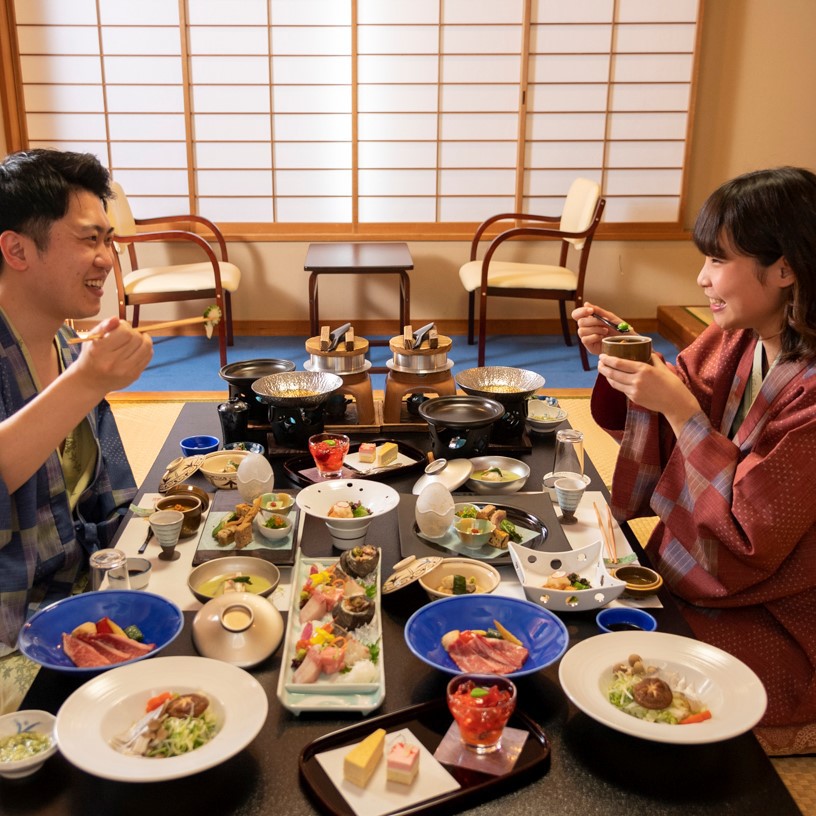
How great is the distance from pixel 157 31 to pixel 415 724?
205 inches

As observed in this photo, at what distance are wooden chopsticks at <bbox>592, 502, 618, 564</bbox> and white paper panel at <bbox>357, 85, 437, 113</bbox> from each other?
14.2ft

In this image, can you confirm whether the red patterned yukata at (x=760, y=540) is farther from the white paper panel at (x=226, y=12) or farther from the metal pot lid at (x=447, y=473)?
the white paper panel at (x=226, y=12)

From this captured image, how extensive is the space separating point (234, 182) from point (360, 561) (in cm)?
466

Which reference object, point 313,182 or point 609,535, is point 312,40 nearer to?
point 313,182

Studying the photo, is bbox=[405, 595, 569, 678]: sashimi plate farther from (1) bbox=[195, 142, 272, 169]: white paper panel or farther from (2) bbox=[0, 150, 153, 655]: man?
(1) bbox=[195, 142, 272, 169]: white paper panel

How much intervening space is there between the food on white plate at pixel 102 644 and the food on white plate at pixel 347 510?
0.45m

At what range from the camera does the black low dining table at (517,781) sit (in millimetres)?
1072

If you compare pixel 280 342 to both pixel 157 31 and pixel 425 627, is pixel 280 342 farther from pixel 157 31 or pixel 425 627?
pixel 425 627

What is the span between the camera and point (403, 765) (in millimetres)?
1098

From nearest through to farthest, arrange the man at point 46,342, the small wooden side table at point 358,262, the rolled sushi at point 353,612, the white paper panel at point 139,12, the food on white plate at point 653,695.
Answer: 1. the food on white plate at point 653,695
2. the rolled sushi at point 353,612
3. the man at point 46,342
4. the small wooden side table at point 358,262
5. the white paper panel at point 139,12

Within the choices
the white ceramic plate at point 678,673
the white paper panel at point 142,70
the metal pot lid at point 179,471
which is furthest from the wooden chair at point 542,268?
the white ceramic plate at point 678,673

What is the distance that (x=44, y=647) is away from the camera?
4.29 feet

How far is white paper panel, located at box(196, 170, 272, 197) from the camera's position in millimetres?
5695

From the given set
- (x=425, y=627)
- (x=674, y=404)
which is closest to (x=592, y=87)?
(x=674, y=404)
